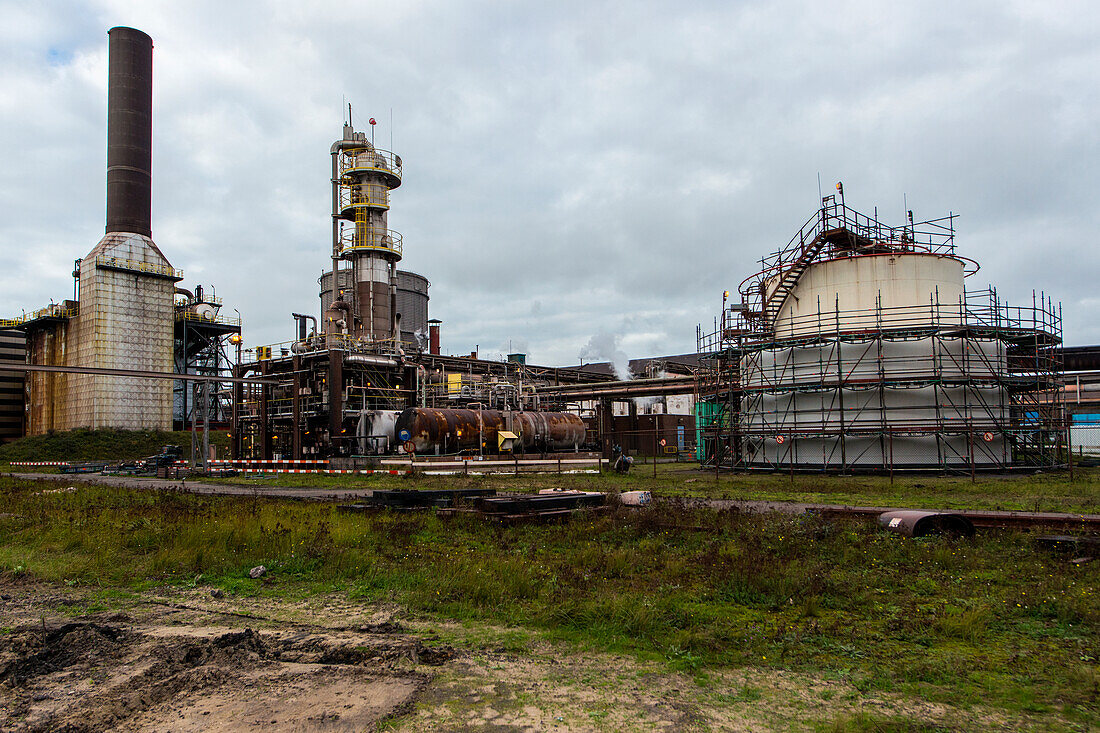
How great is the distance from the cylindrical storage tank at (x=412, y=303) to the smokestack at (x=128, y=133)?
18.6 meters

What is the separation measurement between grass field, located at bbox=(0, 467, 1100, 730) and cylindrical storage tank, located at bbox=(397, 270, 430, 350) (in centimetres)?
4206

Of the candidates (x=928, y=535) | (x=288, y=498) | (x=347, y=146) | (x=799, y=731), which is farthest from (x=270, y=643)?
(x=347, y=146)

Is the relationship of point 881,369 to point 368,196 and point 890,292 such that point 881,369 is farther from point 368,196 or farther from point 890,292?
point 368,196

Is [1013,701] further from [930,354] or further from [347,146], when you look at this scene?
[347,146]

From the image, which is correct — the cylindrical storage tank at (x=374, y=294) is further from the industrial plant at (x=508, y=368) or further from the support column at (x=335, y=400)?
the support column at (x=335, y=400)

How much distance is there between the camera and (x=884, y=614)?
785 centimetres

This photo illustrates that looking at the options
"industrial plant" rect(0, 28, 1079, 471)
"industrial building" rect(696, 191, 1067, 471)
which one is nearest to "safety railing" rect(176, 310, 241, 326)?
"industrial plant" rect(0, 28, 1079, 471)

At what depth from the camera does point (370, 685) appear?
5.83 meters

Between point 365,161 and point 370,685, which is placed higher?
point 365,161

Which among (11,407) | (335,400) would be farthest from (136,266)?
(335,400)

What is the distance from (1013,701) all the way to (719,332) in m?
31.8

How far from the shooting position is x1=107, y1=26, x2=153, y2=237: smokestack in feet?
171

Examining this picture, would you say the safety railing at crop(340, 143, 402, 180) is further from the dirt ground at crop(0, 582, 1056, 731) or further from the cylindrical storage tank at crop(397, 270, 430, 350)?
the dirt ground at crop(0, 582, 1056, 731)

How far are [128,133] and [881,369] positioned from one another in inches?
2020
